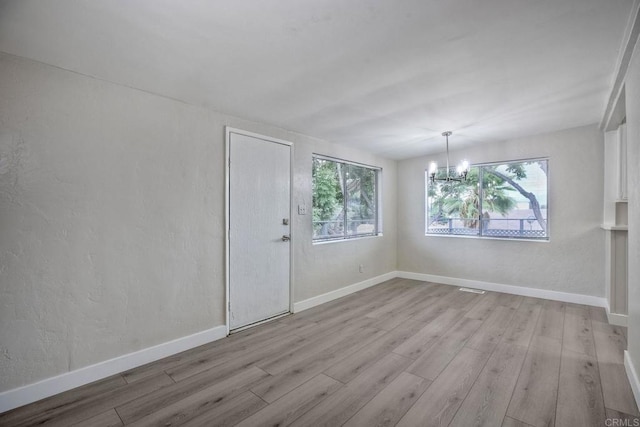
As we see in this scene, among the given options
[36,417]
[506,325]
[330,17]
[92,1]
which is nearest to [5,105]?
[92,1]

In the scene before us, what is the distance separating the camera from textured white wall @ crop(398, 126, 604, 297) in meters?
3.78

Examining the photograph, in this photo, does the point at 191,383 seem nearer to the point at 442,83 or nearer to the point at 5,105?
the point at 5,105

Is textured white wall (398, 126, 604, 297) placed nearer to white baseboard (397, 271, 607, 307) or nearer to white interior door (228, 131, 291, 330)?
white baseboard (397, 271, 607, 307)

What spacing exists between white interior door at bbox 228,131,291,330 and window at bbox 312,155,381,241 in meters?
0.66

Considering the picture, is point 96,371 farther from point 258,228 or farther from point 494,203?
point 494,203

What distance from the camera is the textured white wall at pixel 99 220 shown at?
1914mm

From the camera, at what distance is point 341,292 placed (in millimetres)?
4348

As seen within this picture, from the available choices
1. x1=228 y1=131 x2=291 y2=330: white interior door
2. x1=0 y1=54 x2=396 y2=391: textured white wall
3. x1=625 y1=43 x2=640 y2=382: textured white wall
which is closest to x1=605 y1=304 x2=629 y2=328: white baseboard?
x1=625 y1=43 x2=640 y2=382: textured white wall

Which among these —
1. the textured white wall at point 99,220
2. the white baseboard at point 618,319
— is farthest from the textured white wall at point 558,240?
the textured white wall at point 99,220

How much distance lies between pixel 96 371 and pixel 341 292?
2.95m

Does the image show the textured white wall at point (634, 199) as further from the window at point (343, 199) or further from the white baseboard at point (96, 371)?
the white baseboard at point (96, 371)

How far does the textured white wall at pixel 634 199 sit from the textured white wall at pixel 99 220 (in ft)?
10.6

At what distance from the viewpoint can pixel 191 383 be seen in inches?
84.9

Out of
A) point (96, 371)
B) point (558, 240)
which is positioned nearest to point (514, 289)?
point (558, 240)
